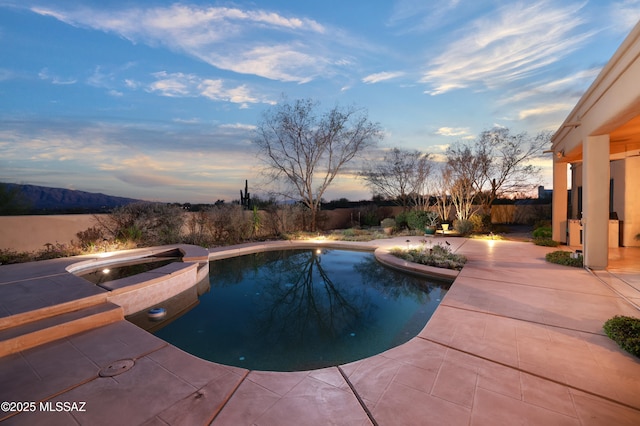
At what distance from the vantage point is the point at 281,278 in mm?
6301

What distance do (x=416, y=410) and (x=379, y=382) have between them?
372 mm

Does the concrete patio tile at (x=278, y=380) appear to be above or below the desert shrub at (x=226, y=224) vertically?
below

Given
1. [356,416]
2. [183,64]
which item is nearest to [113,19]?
[183,64]

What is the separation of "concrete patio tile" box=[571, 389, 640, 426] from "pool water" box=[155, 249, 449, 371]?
1.66 m

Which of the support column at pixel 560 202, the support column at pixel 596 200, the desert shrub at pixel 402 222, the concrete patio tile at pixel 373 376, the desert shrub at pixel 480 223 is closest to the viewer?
the concrete patio tile at pixel 373 376

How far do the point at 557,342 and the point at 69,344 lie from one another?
5.03 m

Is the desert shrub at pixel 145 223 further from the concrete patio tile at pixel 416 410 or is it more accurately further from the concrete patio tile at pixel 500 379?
the concrete patio tile at pixel 500 379

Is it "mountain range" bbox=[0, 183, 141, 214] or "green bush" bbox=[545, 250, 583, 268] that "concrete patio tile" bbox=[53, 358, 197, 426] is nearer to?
"green bush" bbox=[545, 250, 583, 268]

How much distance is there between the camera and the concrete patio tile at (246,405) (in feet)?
5.55

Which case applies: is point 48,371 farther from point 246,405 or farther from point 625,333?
point 625,333

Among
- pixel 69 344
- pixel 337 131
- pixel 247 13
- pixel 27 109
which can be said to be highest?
pixel 247 13

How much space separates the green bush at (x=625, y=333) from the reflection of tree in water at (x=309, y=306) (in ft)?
8.82

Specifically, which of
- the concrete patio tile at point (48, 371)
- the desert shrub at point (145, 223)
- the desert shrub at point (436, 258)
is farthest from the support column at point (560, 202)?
the desert shrub at point (145, 223)

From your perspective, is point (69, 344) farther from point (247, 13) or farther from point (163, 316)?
point (247, 13)
